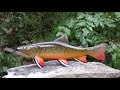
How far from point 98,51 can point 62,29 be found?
379 mm

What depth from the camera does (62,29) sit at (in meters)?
3.38

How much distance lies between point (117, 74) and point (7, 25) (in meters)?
1.04

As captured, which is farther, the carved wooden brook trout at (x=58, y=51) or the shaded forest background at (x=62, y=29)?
the shaded forest background at (x=62, y=29)

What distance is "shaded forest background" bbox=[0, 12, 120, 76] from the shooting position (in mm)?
3350

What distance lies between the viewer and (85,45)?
3.31m

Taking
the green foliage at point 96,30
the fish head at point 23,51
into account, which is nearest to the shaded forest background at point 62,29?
the green foliage at point 96,30

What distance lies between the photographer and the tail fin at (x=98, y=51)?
324 centimetres

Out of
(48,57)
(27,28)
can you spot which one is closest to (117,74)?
(48,57)

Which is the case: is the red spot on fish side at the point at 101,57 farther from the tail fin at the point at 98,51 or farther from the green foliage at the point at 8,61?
the green foliage at the point at 8,61

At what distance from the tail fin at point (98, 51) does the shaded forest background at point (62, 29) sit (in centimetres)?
8

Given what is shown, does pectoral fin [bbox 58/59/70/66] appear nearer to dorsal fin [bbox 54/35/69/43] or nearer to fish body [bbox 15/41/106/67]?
fish body [bbox 15/41/106/67]

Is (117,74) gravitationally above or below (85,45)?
below

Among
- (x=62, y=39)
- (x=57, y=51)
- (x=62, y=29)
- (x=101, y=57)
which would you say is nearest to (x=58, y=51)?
(x=57, y=51)
